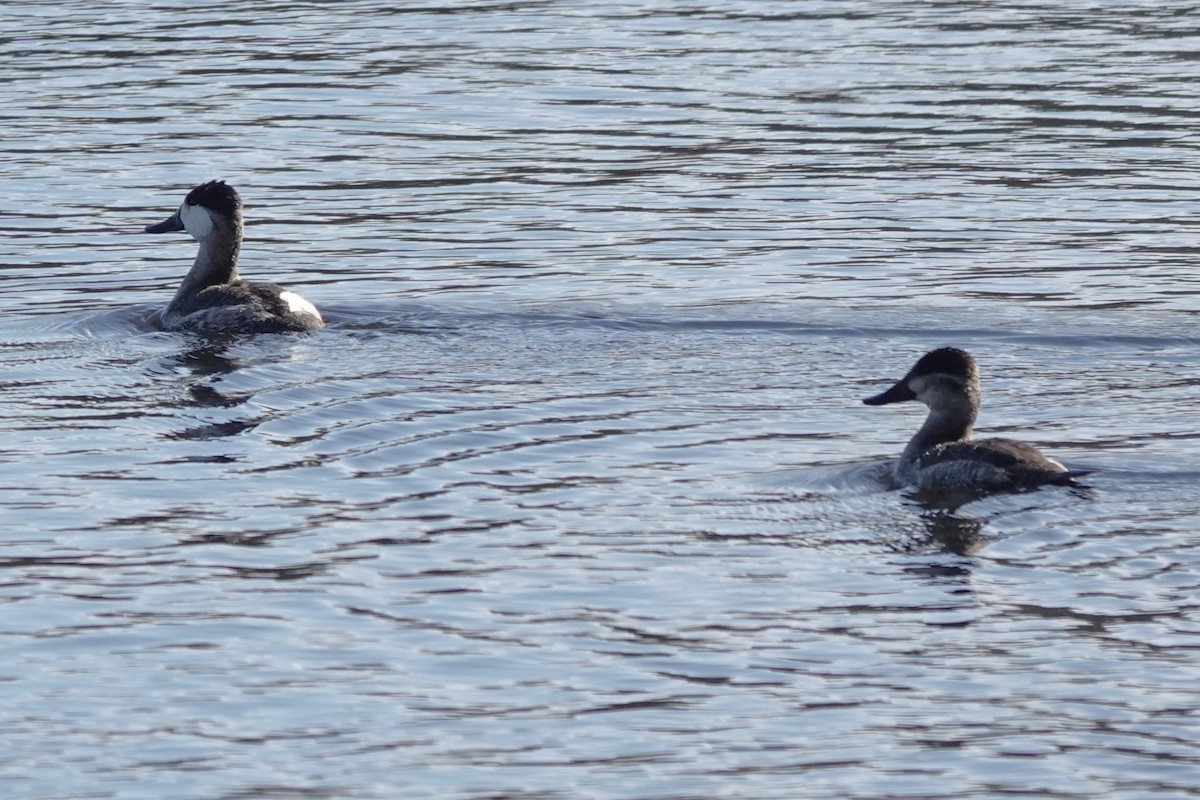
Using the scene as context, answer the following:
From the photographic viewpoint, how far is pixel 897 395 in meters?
13.6

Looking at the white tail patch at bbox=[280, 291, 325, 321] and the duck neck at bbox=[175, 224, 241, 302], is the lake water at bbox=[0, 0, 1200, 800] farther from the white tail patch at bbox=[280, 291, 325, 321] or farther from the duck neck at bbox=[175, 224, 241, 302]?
the duck neck at bbox=[175, 224, 241, 302]

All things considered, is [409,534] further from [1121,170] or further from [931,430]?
[1121,170]

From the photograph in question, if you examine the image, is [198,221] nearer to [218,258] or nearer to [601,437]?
[218,258]

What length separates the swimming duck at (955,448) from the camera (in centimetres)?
1219

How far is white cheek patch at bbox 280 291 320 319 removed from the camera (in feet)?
53.7

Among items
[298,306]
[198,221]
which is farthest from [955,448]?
[198,221]

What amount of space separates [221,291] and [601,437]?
482 cm

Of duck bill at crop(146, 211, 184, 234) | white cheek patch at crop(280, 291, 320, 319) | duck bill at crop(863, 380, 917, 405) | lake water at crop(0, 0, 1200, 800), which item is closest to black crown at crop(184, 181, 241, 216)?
duck bill at crop(146, 211, 184, 234)

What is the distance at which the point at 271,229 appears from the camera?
20.9 metres

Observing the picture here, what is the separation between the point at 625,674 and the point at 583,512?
2.44 meters

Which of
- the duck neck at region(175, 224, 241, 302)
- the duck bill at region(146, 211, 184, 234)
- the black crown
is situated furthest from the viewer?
the duck bill at region(146, 211, 184, 234)

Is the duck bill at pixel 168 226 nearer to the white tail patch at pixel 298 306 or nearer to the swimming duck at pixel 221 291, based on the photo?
the swimming duck at pixel 221 291

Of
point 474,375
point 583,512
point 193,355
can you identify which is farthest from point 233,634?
point 193,355

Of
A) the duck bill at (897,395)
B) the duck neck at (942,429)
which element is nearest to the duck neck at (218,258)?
the duck bill at (897,395)
